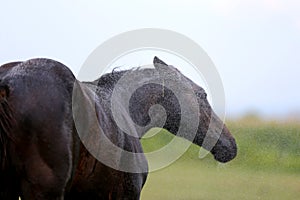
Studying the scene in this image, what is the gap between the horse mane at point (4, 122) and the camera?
4.25 meters

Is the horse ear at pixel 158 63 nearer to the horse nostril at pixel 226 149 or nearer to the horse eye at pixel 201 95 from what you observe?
the horse eye at pixel 201 95

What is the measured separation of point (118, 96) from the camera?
5.79 m

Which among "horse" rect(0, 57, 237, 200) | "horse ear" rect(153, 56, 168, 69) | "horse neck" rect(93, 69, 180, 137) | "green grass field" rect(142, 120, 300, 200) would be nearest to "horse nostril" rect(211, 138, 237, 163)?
"horse neck" rect(93, 69, 180, 137)

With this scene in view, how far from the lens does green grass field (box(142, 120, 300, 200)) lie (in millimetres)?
10898

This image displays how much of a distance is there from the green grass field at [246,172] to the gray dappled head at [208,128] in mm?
3971

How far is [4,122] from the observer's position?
14.0 feet

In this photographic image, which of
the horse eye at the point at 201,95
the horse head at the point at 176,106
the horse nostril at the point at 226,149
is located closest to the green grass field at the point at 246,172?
the horse nostril at the point at 226,149

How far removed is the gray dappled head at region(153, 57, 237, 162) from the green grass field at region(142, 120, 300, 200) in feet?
13.0

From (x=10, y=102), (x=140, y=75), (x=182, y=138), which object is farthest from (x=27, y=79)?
(x=182, y=138)

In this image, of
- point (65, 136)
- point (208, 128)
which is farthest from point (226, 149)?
point (65, 136)

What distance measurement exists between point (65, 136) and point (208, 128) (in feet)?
6.95

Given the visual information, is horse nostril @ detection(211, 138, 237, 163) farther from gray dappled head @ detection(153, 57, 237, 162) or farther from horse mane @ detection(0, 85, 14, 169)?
horse mane @ detection(0, 85, 14, 169)

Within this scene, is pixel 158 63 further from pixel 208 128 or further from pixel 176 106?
pixel 208 128

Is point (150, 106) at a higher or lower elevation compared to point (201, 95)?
lower
